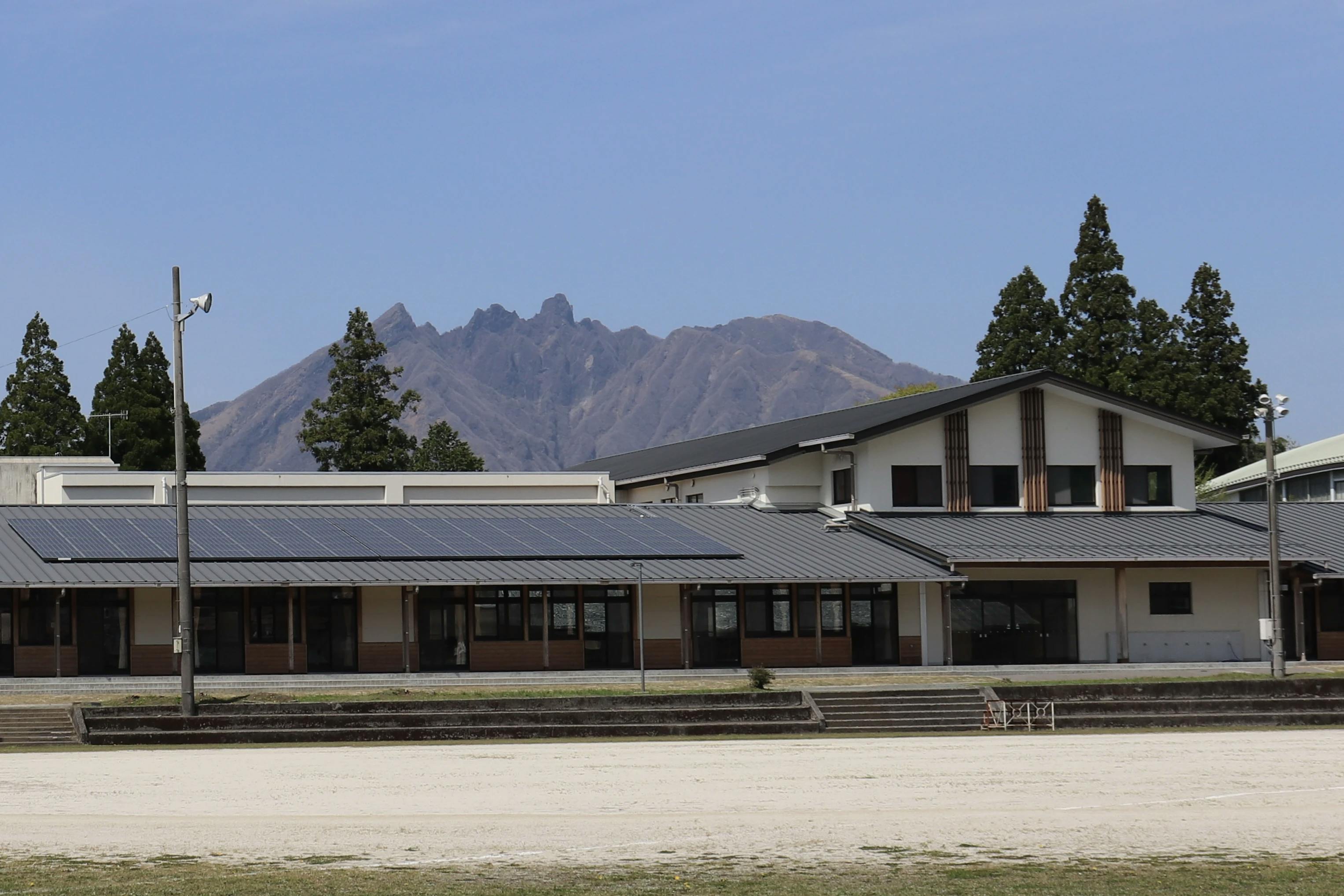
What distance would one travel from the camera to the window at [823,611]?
42.1m

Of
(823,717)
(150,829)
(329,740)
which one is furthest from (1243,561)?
(150,829)

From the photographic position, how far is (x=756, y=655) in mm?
41500

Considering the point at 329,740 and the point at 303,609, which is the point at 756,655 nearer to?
the point at 303,609

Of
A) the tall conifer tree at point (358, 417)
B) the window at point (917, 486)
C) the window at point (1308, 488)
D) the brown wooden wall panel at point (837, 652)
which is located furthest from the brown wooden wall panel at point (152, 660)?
the window at point (1308, 488)

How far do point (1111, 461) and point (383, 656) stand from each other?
21.2 meters

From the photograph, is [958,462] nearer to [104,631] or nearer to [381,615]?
[381,615]

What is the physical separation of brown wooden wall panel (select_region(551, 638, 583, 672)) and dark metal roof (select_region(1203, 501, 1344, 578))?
763 inches

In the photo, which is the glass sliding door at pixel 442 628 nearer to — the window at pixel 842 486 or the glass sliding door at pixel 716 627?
the glass sliding door at pixel 716 627

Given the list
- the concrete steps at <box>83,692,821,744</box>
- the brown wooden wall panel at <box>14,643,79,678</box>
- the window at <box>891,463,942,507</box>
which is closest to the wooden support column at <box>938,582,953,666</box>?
the window at <box>891,463,942,507</box>

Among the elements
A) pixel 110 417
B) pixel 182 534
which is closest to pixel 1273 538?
pixel 182 534

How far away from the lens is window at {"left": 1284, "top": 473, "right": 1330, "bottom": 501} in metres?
62.8

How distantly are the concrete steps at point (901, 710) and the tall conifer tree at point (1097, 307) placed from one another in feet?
140

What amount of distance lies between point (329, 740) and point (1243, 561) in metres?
25.0

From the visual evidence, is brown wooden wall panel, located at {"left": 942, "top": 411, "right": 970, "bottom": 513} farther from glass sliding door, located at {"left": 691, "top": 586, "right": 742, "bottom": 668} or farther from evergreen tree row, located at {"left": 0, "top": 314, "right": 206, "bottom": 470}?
evergreen tree row, located at {"left": 0, "top": 314, "right": 206, "bottom": 470}
